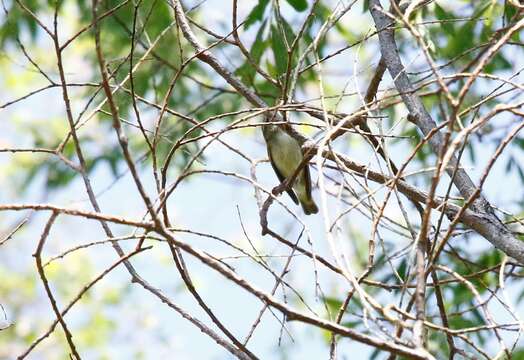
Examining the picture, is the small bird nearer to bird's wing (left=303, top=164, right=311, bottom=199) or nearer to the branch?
bird's wing (left=303, top=164, right=311, bottom=199)

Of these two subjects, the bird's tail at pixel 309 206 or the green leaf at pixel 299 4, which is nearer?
the green leaf at pixel 299 4

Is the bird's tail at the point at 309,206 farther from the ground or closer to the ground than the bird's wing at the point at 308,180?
farther from the ground

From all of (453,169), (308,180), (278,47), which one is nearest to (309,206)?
(308,180)

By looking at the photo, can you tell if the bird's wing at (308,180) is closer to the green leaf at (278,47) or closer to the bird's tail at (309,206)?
Answer: the bird's tail at (309,206)

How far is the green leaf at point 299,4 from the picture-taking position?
3.59m

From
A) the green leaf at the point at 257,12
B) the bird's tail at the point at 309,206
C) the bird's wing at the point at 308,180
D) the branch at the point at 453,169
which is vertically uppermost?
the bird's tail at the point at 309,206

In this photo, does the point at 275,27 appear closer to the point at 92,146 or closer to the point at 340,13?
the point at 340,13

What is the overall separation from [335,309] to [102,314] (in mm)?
8578

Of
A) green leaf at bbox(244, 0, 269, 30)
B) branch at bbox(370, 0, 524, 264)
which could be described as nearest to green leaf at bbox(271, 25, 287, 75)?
green leaf at bbox(244, 0, 269, 30)

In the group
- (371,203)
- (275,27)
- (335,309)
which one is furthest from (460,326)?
(371,203)

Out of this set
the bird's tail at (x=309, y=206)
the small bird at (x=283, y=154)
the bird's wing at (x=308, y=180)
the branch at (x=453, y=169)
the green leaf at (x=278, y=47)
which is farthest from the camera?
the bird's tail at (x=309, y=206)

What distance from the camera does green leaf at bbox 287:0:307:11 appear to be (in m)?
3.59

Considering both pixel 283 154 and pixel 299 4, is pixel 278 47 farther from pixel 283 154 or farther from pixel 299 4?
pixel 283 154

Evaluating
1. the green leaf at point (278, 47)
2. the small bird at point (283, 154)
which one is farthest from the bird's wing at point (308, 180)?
the green leaf at point (278, 47)
